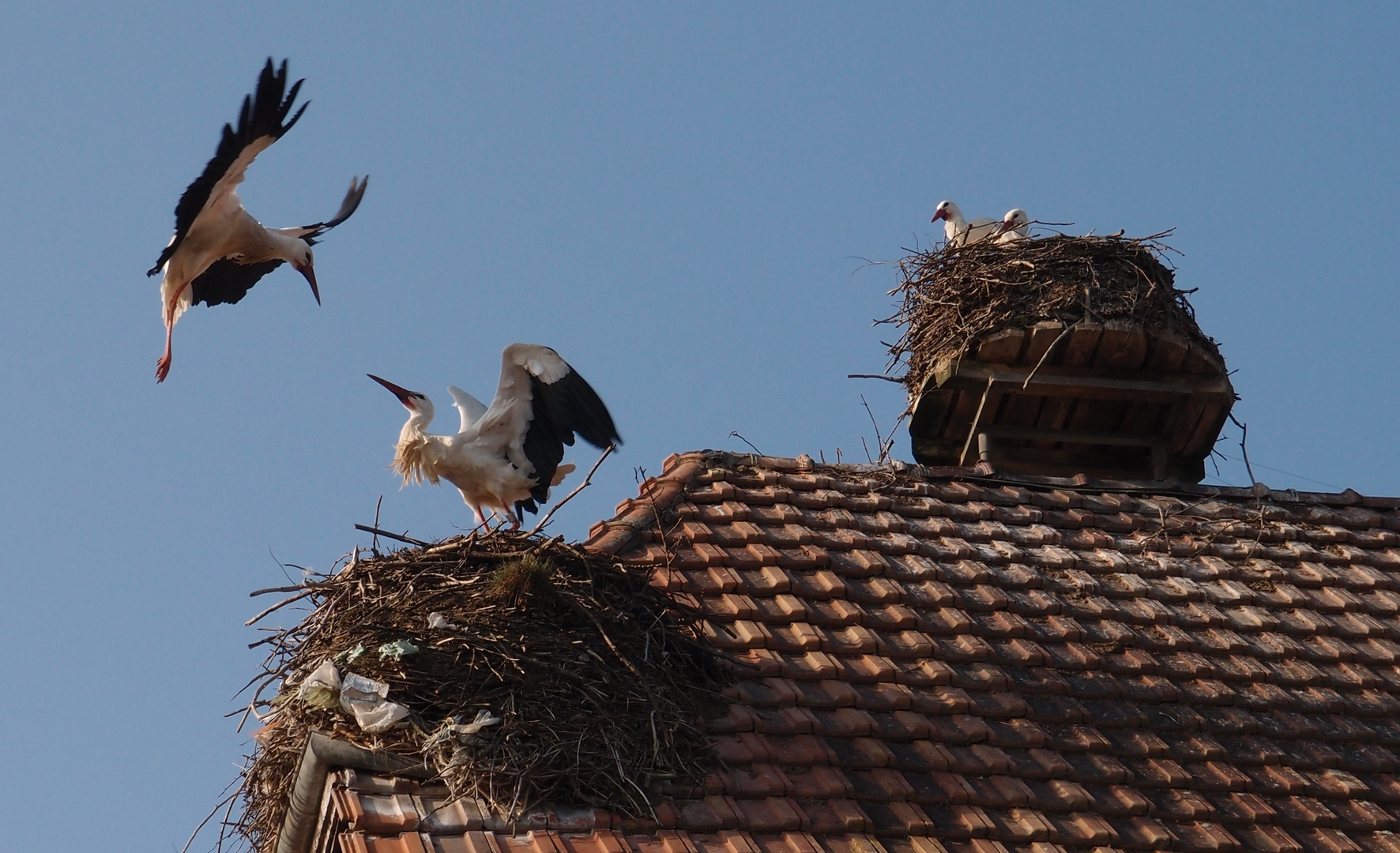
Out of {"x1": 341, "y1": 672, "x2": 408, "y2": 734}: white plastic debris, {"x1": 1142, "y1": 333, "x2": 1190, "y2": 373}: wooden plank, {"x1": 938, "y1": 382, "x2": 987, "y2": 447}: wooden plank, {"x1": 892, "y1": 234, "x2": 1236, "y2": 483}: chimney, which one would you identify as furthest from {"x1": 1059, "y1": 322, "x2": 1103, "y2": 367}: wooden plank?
{"x1": 341, "y1": 672, "x2": 408, "y2": 734}: white plastic debris

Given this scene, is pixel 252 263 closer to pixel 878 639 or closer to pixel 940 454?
pixel 940 454

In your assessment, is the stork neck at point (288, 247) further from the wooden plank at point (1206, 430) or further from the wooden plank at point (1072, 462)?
the wooden plank at point (1206, 430)

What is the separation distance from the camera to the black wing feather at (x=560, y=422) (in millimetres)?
7523

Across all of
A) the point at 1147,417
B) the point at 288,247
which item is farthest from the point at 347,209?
the point at 1147,417

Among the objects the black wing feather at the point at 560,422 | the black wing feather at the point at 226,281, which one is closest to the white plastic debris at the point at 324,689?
the black wing feather at the point at 560,422

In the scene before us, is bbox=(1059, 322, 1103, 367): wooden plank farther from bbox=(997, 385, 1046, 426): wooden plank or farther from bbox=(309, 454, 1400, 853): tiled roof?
bbox=(309, 454, 1400, 853): tiled roof

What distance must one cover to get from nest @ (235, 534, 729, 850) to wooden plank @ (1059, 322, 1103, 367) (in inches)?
133

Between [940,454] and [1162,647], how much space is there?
2.37 m

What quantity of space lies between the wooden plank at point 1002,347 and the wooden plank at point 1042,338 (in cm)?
4

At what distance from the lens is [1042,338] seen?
768 cm

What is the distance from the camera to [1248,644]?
5.76 meters

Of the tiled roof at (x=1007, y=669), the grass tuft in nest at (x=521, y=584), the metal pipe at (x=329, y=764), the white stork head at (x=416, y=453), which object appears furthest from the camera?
the white stork head at (x=416, y=453)

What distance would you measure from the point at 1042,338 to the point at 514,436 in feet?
8.11

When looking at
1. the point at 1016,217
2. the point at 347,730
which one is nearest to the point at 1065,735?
the point at 347,730
